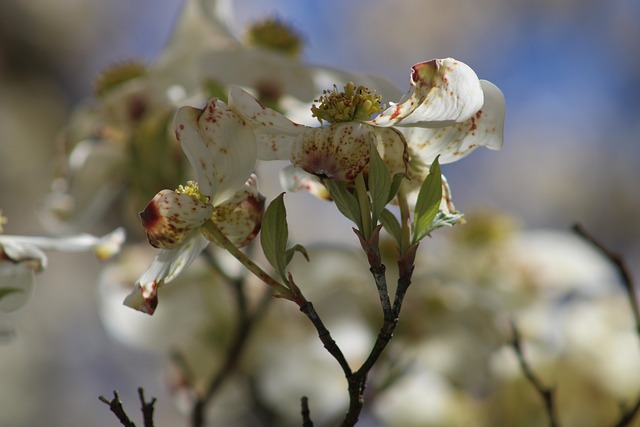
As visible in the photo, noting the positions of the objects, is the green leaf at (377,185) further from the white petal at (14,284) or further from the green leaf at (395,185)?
the white petal at (14,284)

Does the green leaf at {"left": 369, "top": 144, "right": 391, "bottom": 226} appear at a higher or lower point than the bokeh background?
lower

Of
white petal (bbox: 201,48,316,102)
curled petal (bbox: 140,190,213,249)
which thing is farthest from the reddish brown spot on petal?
white petal (bbox: 201,48,316,102)

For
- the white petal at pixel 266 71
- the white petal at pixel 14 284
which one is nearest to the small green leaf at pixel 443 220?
the white petal at pixel 14 284

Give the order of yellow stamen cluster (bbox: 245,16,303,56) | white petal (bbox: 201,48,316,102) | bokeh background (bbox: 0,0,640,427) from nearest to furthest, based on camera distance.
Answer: white petal (bbox: 201,48,316,102), yellow stamen cluster (bbox: 245,16,303,56), bokeh background (bbox: 0,0,640,427)

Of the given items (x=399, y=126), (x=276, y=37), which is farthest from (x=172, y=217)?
(x=276, y=37)

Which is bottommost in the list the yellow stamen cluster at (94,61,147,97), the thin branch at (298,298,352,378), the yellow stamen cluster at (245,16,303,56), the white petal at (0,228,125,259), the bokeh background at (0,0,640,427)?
the thin branch at (298,298,352,378)

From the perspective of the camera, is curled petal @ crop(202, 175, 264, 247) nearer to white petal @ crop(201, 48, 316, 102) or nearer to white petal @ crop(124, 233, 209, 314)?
white petal @ crop(124, 233, 209, 314)

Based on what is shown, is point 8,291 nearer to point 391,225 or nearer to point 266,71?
point 391,225
